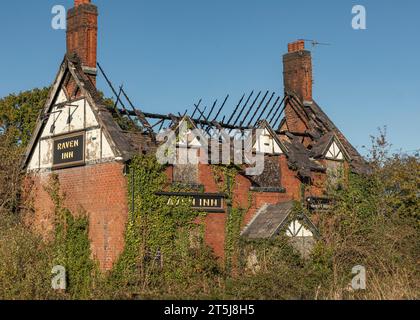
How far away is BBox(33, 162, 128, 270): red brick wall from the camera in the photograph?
19.8 m

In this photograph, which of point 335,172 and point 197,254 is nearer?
point 197,254

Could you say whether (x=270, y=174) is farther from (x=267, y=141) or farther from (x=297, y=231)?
(x=297, y=231)

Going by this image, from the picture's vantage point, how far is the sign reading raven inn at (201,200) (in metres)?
20.6

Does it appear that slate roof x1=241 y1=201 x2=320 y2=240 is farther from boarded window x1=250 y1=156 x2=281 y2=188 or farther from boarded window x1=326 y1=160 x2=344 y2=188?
boarded window x1=326 y1=160 x2=344 y2=188

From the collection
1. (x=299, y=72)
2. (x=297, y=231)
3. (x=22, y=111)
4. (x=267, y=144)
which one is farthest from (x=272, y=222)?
(x=22, y=111)

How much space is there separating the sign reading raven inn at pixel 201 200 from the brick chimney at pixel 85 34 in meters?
5.75

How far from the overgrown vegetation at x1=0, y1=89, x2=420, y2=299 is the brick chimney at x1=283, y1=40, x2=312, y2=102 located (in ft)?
21.2

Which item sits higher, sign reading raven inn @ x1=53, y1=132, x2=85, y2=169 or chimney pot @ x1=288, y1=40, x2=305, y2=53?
chimney pot @ x1=288, y1=40, x2=305, y2=53

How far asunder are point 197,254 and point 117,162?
4116mm

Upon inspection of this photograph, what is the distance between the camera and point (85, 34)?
22562 mm

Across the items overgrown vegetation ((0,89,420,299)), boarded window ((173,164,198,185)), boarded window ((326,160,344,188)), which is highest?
boarded window ((326,160,344,188))

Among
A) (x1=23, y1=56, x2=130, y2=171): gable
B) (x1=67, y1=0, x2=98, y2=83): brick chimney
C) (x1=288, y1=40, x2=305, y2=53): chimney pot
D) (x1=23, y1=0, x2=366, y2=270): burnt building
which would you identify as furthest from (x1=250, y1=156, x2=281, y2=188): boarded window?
(x1=288, y1=40, x2=305, y2=53): chimney pot

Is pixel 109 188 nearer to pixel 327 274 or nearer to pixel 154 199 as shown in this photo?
pixel 154 199
